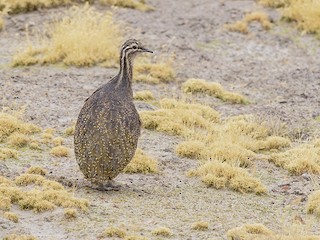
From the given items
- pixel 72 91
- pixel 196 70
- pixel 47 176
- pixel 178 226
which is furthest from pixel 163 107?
pixel 178 226

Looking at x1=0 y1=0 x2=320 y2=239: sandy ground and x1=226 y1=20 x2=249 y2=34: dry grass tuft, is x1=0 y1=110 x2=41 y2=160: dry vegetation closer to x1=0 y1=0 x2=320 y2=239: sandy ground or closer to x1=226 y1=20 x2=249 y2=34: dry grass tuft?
x1=0 y1=0 x2=320 y2=239: sandy ground

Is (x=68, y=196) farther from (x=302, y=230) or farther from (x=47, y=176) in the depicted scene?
(x=302, y=230)

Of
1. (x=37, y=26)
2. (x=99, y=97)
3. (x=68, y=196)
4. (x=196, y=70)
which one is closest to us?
(x=68, y=196)

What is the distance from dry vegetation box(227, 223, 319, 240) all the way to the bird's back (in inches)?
93.1

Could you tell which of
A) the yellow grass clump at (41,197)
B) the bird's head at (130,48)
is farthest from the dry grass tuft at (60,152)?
the bird's head at (130,48)

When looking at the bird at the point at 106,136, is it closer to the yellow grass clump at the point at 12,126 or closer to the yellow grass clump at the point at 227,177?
the yellow grass clump at the point at 227,177

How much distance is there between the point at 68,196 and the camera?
12.2 metres

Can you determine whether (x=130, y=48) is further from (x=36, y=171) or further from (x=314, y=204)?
(x=314, y=204)

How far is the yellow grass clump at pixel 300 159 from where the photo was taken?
47.7 ft

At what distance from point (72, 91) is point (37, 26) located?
4707 millimetres

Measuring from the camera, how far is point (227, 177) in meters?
13.9

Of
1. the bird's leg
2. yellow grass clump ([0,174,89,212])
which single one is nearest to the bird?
the bird's leg

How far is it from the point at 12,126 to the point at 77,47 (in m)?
5.14

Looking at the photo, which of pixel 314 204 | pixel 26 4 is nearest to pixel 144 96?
pixel 314 204
